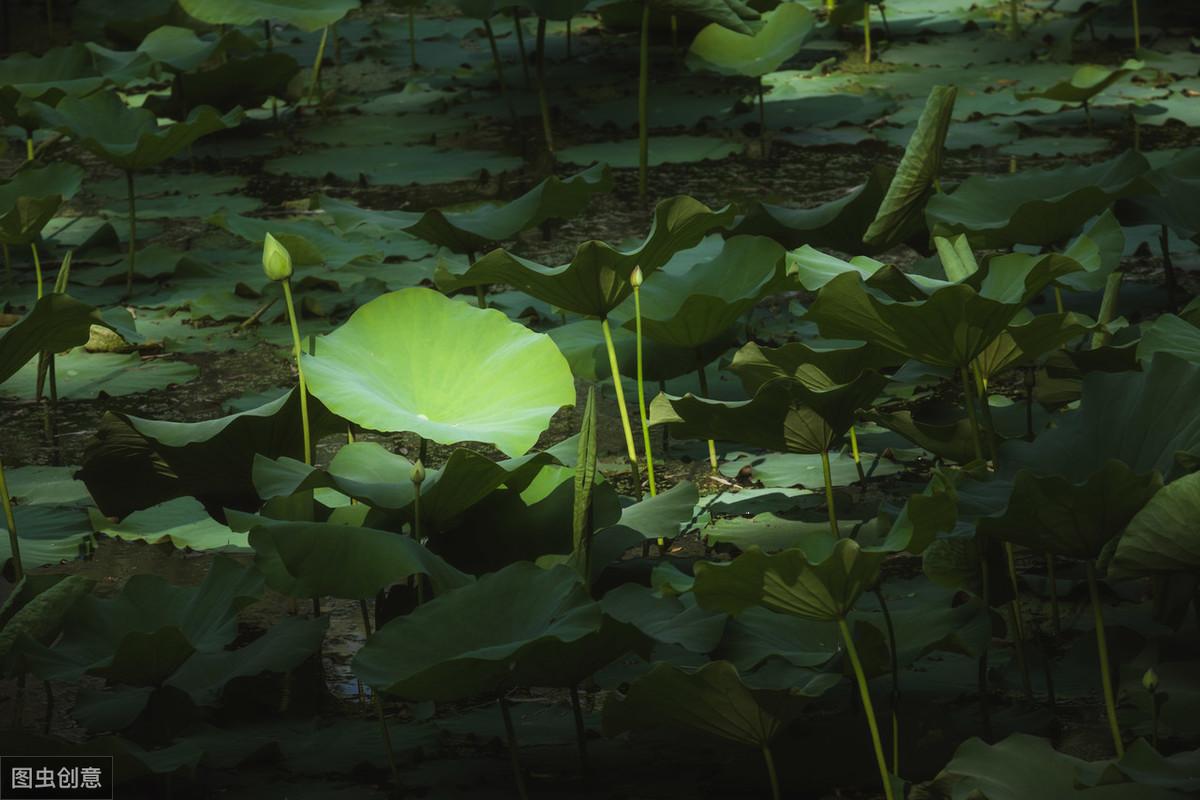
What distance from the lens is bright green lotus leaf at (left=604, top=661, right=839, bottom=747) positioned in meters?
1.43

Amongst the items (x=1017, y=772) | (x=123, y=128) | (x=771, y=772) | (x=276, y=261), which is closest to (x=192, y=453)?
(x=276, y=261)

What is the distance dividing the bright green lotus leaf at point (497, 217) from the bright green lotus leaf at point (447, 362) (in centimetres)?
72

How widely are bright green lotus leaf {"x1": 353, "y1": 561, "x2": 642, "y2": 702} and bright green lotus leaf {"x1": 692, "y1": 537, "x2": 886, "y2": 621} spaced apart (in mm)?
113

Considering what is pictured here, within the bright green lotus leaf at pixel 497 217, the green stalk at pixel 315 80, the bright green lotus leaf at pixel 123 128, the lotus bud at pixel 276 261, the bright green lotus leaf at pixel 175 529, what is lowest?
the green stalk at pixel 315 80

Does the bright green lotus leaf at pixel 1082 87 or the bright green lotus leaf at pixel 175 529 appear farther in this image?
the bright green lotus leaf at pixel 1082 87

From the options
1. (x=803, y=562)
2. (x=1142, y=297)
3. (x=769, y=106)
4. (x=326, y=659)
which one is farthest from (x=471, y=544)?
(x=769, y=106)

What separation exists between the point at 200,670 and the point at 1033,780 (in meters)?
0.94

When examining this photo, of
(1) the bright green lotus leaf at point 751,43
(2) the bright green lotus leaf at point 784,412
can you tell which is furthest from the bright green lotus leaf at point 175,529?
(1) the bright green lotus leaf at point 751,43

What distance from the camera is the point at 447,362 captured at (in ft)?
6.77

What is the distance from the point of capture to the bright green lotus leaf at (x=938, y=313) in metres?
1.76

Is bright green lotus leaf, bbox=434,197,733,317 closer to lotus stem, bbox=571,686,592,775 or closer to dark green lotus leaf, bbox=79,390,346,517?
dark green lotus leaf, bbox=79,390,346,517

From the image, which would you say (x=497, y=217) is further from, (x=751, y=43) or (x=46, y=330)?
(x=751, y=43)

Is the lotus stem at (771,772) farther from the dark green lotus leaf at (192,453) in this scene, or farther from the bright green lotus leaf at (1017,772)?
the dark green lotus leaf at (192,453)

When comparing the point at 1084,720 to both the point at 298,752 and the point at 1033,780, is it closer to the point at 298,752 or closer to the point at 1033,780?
the point at 1033,780
